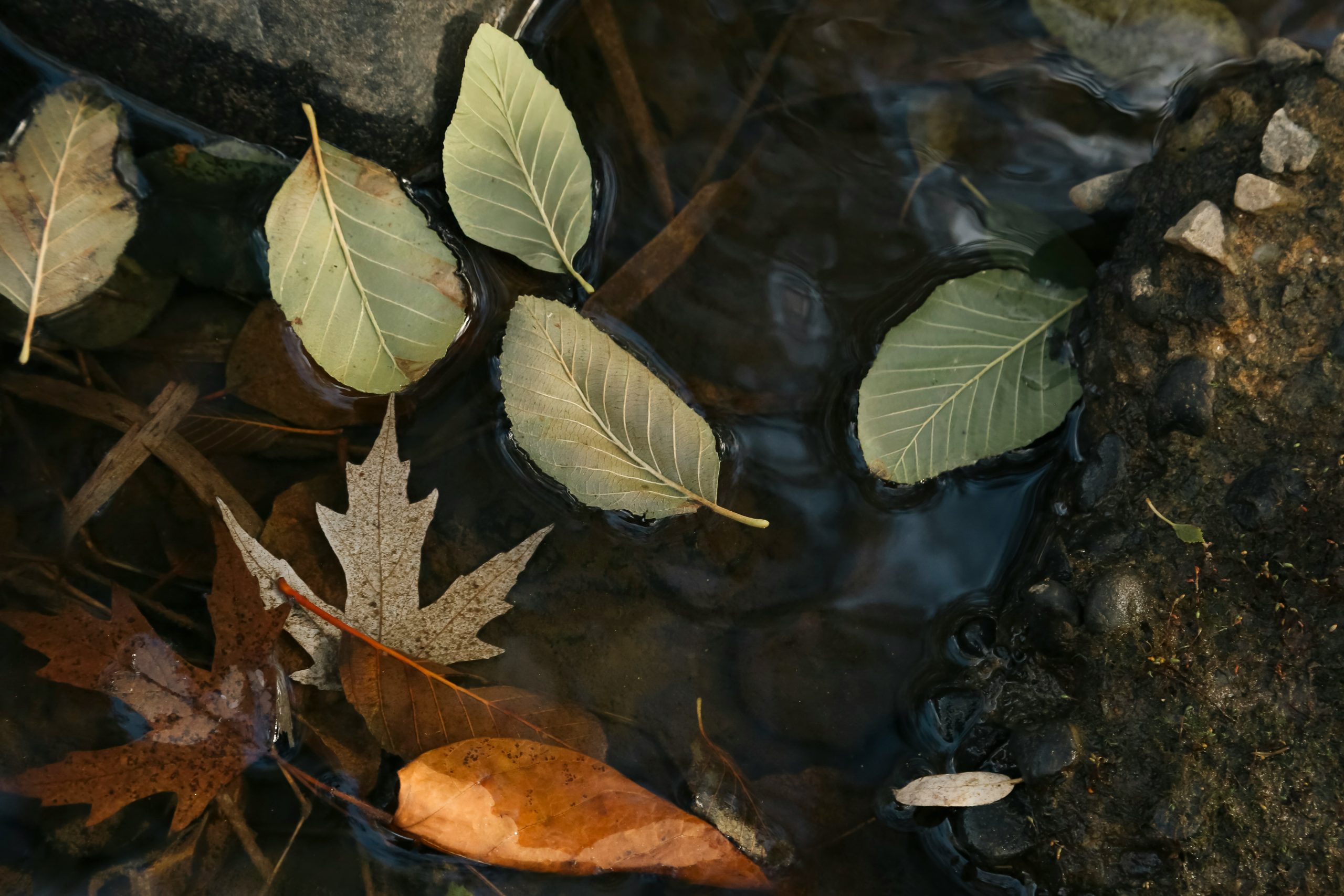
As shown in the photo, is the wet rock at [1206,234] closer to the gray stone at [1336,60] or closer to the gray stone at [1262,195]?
the gray stone at [1262,195]

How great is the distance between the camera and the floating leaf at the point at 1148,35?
248 centimetres

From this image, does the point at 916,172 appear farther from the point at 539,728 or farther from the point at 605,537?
the point at 539,728

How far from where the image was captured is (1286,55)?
2094 mm

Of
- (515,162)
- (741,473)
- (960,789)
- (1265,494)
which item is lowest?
(960,789)

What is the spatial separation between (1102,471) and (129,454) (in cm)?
255

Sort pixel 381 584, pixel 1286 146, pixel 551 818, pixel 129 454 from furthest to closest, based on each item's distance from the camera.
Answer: pixel 129 454 < pixel 381 584 < pixel 551 818 < pixel 1286 146

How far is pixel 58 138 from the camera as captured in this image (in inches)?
88.1

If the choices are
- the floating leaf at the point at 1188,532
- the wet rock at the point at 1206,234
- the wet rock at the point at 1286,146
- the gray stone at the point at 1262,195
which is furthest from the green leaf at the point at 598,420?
the wet rock at the point at 1286,146

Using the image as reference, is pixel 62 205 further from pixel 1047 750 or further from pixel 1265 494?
pixel 1265 494

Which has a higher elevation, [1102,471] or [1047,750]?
[1102,471]

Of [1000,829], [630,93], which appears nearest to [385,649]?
[1000,829]

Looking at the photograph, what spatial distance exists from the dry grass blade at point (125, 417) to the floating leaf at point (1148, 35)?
276 centimetres

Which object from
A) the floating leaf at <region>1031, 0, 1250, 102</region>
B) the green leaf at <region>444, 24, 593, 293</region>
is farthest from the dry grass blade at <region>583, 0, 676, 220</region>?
the floating leaf at <region>1031, 0, 1250, 102</region>

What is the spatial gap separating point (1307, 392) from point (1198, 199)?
549 mm
